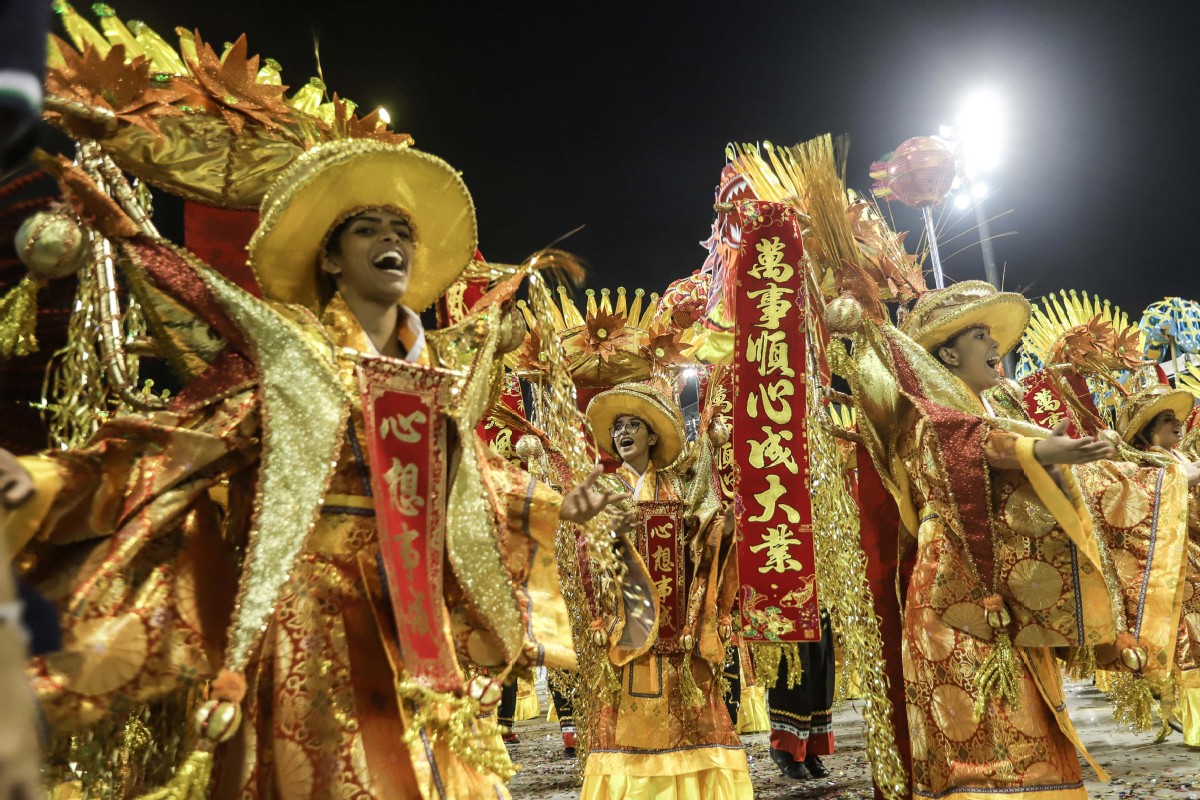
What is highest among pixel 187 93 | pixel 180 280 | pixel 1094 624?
pixel 187 93

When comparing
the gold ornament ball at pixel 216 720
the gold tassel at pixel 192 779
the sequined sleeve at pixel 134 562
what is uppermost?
the sequined sleeve at pixel 134 562

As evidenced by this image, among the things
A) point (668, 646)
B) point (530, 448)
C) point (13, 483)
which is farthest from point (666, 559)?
point (13, 483)

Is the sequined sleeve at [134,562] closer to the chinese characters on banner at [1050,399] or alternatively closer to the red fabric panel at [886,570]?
the red fabric panel at [886,570]

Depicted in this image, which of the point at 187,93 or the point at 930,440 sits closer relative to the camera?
the point at 187,93

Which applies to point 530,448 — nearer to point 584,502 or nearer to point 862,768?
point 584,502

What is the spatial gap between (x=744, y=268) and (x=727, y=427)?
152cm

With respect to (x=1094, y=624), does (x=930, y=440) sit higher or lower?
higher

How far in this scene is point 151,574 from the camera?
2.04 m

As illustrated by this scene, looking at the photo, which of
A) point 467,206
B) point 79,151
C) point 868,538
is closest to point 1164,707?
point 868,538

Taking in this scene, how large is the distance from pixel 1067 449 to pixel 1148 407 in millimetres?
3805

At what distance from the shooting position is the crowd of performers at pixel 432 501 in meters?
2.05

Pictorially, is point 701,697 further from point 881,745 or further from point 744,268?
point 744,268

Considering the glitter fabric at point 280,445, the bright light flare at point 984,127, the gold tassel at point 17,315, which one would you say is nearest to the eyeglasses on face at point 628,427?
the glitter fabric at point 280,445

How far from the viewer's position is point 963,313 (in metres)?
3.77
